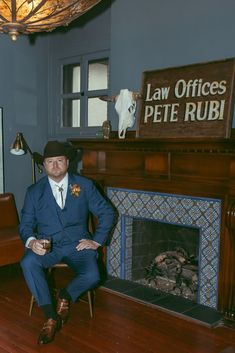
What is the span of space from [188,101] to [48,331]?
2082mm

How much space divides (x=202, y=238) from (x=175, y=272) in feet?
2.12

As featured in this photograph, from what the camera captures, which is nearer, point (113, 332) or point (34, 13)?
point (34, 13)

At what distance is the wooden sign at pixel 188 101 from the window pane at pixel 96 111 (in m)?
1.20

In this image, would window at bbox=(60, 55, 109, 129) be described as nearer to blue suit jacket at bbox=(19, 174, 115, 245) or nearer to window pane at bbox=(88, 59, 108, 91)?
window pane at bbox=(88, 59, 108, 91)

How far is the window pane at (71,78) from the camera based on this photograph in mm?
5074

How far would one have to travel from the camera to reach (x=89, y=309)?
3.19m

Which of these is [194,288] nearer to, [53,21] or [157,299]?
[157,299]

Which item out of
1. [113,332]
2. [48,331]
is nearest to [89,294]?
[113,332]

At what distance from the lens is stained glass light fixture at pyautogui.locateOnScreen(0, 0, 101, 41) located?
1992 millimetres

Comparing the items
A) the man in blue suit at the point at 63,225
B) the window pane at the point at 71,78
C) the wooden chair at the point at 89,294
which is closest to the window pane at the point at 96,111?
the window pane at the point at 71,78

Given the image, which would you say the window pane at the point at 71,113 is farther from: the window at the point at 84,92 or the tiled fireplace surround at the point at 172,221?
the tiled fireplace surround at the point at 172,221

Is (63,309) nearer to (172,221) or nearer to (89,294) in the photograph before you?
(89,294)

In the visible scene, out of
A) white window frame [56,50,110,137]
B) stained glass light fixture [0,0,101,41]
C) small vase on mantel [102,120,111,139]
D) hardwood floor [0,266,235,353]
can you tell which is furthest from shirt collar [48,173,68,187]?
white window frame [56,50,110,137]

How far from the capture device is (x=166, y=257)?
3.75m
